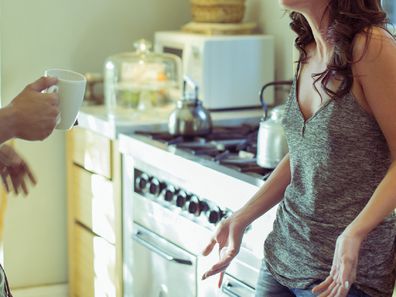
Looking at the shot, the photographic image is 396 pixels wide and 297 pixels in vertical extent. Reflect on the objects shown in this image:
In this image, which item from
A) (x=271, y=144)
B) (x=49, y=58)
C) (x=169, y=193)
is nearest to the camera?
(x=271, y=144)

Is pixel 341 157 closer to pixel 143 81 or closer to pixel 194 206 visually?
pixel 194 206

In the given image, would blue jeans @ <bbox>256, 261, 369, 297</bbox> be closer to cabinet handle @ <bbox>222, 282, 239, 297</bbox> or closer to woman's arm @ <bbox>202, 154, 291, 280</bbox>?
woman's arm @ <bbox>202, 154, 291, 280</bbox>

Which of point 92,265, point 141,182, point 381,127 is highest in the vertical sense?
point 381,127

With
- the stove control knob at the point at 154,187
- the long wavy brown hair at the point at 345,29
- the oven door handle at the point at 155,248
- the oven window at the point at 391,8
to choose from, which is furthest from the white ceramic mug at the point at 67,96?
the oven window at the point at 391,8

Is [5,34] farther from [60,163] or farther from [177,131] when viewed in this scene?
[177,131]

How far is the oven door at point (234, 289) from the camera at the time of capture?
251 cm

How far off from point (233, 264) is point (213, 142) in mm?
723

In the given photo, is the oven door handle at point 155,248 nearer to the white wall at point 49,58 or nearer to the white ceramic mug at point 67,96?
the white wall at point 49,58

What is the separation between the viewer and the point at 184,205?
9.66 ft

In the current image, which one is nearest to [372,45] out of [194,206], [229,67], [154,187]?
[194,206]

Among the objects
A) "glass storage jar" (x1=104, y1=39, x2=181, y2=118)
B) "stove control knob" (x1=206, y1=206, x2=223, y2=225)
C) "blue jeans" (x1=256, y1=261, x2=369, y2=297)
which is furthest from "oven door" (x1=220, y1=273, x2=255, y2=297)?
"glass storage jar" (x1=104, y1=39, x2=181, y2=118)

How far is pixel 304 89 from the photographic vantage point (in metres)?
1.92

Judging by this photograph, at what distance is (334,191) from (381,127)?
0.17 meters

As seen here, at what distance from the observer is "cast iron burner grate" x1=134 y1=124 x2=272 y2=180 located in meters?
2.76
